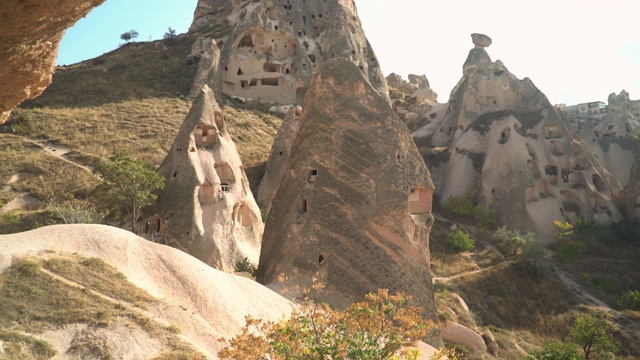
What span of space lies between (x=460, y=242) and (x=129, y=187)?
1868 centimetres

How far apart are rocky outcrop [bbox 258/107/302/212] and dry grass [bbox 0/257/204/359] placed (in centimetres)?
1667

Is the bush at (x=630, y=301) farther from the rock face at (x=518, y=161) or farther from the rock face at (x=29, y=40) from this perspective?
→ the rock face at (x=29, y=40)

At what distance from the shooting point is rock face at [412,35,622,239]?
32531 mm

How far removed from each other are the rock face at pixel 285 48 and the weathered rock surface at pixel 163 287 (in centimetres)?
3456

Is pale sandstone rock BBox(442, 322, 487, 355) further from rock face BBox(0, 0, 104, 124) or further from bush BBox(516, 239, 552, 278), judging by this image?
rock face BBox(0, 0, 104, 124)

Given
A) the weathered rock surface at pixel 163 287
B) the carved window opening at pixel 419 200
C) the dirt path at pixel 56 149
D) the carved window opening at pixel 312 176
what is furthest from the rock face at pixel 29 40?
the dirt path at pixel 56 149

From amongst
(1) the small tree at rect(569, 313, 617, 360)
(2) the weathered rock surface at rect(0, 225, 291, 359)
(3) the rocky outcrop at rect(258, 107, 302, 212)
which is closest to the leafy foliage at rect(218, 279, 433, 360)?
(2) the weathered rock surface at rect(0, 225, 291, 359)

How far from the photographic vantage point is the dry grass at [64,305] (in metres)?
8.77

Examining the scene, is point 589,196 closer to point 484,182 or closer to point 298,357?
point 484,182

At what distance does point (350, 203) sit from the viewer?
14758 millimetres

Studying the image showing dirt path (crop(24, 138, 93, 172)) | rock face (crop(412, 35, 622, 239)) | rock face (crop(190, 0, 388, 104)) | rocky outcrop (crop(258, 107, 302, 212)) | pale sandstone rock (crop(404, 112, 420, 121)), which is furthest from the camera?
pale sandstone rock (crop(404, 112, 420, 121))

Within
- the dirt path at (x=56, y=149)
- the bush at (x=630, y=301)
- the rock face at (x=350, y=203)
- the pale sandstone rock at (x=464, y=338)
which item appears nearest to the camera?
the rock face at (x=350, y=203)

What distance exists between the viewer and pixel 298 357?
6977mm

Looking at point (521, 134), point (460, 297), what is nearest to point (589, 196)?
point (521, 134)
